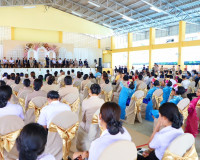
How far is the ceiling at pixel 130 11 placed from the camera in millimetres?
13641

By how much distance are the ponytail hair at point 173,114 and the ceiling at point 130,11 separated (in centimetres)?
1213

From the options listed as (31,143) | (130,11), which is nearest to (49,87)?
(31,143)

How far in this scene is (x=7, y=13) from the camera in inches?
635

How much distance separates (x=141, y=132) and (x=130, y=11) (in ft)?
46.0

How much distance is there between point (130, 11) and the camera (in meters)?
16.2

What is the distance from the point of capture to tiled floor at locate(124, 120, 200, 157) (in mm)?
3639

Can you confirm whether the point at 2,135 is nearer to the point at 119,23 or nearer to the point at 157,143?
the point at 157,143

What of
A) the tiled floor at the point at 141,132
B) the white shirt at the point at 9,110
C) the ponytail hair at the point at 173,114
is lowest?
the tiled floor at the point at 141,132

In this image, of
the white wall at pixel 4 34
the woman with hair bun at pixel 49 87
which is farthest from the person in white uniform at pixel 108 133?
the white wall at pixel 4 34

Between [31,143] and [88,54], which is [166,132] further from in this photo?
[88,54]

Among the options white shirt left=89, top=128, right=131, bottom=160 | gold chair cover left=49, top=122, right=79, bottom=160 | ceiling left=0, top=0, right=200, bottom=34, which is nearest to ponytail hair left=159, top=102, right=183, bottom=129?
white shirt left=89, top=128, right=131, bottom=160

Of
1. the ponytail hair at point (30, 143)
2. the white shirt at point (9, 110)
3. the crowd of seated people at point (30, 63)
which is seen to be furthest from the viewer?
the crowd of seated people at point (30, 63)

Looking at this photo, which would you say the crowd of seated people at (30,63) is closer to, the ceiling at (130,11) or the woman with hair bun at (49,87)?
the ceiling at (130,11)

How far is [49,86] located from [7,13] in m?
14.0
